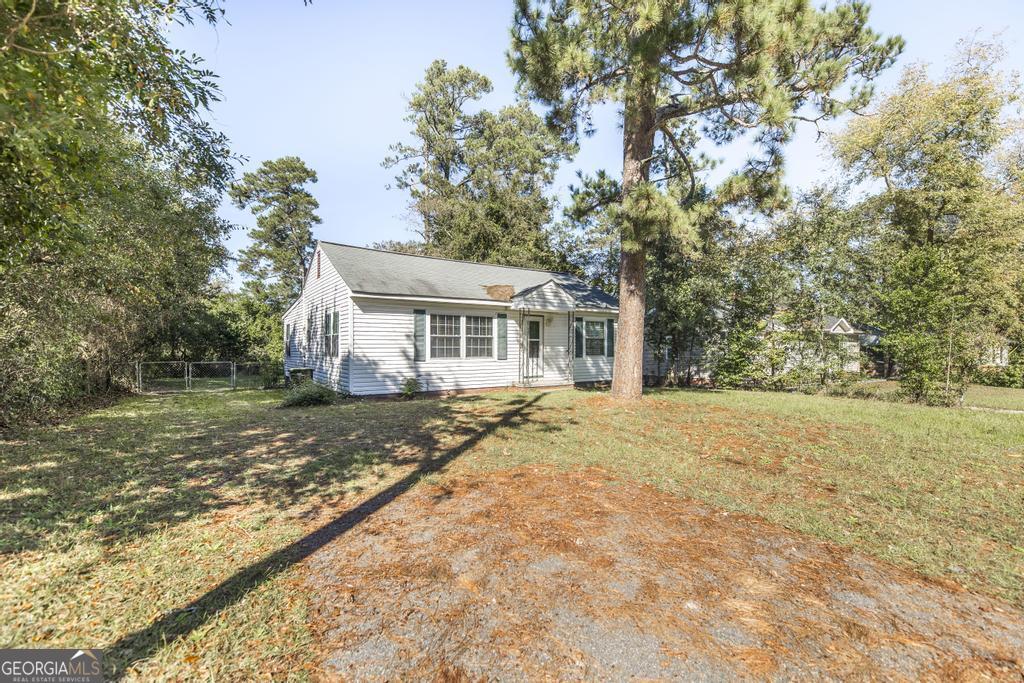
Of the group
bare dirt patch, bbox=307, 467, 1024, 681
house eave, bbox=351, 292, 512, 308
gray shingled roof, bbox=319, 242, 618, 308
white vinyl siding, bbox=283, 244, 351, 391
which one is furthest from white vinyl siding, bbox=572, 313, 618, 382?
bare dirt patch, bbox=307, 467, 1024, 681

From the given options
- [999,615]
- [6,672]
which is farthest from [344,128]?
[999,615]

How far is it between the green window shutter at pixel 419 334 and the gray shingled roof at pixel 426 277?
647 millimetres

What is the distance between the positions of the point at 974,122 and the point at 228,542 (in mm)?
26794

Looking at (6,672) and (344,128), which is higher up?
(344,128)

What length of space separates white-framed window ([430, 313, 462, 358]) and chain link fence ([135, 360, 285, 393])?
730 centimetres

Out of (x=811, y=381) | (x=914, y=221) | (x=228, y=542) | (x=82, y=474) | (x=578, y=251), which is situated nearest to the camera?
(x=228, y=542)

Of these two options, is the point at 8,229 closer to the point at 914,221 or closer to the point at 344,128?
the point at 344,128

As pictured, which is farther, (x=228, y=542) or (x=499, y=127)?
(x=499, y=127)

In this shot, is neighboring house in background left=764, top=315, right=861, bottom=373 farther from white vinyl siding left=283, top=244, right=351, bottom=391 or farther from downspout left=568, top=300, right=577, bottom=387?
white vinyl siding left=283, top=244, right=351, bottom=391

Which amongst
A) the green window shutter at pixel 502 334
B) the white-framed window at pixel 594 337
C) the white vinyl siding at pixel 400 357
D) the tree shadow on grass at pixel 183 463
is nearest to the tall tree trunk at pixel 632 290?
the tree shadow on grass at pixel 183 463

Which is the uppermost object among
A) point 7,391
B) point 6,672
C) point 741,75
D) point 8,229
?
point 741,75

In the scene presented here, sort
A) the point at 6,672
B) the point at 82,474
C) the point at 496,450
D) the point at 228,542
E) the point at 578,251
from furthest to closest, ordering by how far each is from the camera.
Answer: the point at 578,251, the point at 496,450, the point at 82,474, the point at 228,542, the point at 6,672

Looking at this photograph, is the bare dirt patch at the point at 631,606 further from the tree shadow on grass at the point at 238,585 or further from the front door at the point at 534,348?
the front door at the point at 534,348

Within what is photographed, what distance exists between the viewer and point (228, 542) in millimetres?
3371
